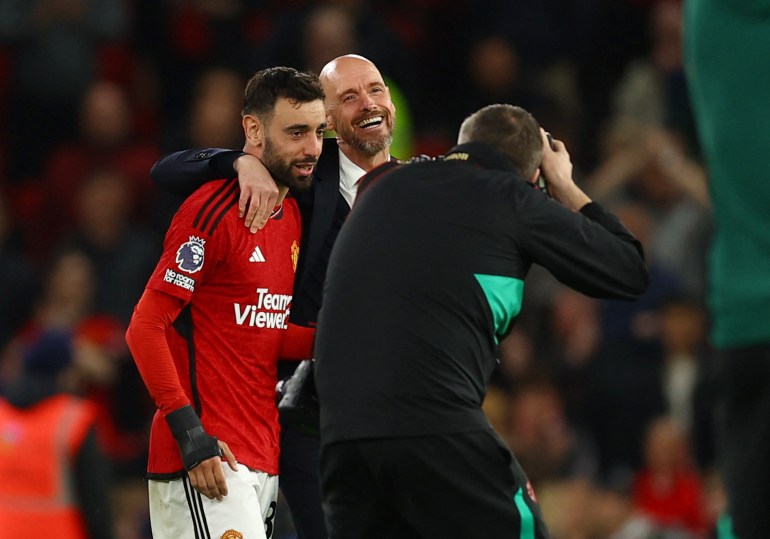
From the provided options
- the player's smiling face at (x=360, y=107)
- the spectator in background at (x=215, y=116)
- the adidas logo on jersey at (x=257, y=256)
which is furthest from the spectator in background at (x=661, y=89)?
the adidas logo on jersey at (x=257, y=256)

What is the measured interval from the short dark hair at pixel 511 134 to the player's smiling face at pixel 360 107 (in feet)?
3.36

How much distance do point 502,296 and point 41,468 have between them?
2573 millimetres

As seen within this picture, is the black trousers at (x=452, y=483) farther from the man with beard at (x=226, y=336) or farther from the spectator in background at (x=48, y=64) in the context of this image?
the spectator in background at (x=48, y=64)

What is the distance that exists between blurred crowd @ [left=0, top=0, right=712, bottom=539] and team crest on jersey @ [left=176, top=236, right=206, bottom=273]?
4.03m

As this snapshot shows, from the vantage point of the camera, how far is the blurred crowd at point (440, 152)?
27.5 ft

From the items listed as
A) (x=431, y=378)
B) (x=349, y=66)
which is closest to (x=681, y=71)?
(x=349, y=66)

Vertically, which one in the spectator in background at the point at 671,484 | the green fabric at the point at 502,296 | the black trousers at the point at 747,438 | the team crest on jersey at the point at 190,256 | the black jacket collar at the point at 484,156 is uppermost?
the black jacket collar at the point at 484,156

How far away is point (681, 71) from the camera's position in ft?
31.5

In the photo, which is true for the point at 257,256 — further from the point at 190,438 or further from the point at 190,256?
the point at 190,438

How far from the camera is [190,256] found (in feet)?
13.7

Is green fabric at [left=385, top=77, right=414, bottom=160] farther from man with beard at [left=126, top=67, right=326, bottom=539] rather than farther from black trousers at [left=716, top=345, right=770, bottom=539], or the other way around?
black trousers at [left=716, top=345, right=770, bottom=539]

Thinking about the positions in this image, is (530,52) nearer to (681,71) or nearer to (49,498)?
(681,71)

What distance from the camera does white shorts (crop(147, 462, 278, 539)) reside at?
162 inches

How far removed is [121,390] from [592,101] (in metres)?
4.03
